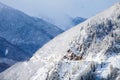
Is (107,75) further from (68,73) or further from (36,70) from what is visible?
(36,70)

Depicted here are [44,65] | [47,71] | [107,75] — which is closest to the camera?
[107,75]

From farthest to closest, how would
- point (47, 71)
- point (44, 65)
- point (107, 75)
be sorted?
point (44, 65), point (47, 71), point (107, 75)

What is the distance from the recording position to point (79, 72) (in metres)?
86.7

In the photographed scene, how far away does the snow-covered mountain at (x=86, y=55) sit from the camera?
85375 mm

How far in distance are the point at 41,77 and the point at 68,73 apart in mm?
9952

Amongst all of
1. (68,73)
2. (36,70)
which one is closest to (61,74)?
(68,73)

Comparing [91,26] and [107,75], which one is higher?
[91,26]

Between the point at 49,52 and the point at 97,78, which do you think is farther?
the point at 49,52

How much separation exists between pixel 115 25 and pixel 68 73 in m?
16.8

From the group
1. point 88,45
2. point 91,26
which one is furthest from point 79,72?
point 91,26

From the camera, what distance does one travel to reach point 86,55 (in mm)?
91312

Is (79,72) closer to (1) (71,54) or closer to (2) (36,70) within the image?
(1) (71,54)

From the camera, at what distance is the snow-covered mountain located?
280 feet

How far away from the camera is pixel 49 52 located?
106 metres
